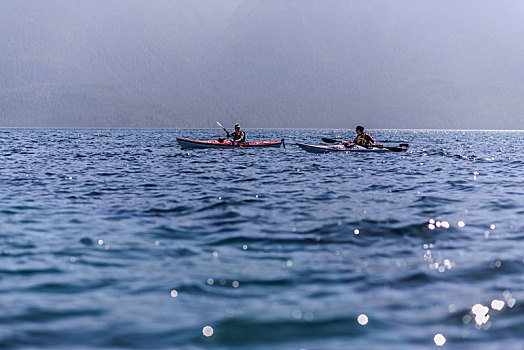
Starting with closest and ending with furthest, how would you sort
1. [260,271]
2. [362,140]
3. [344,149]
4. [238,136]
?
1. [260,271]
2. [362,140]
3. [344,149]
4. [238,136]

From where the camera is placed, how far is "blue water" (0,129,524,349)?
16.1ft

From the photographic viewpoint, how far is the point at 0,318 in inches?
205

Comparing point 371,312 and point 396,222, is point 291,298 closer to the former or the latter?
point 371,312

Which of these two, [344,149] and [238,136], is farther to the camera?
[238,136]

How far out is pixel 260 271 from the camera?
684cm

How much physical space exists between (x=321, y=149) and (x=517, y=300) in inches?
1089

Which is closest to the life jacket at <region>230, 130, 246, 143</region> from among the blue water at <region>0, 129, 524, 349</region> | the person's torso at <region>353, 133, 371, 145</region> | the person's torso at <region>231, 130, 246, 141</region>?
the person's torso at <region>231, 130, 246, 141</region>

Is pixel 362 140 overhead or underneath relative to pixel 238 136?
overhead

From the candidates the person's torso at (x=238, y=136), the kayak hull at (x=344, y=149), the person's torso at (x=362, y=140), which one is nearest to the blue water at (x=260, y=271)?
the kayak hull at (x=344, y=149)

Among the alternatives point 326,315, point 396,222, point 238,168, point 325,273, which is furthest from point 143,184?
point 326,315

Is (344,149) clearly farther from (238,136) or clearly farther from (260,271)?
(260,271)

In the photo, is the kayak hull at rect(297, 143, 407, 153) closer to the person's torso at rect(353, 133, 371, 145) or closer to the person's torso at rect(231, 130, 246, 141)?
the person's torso at rect(353, 133, 371, 145)

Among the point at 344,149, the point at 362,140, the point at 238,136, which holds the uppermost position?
the point at 362,140

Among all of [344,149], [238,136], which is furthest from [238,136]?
[344,149]
